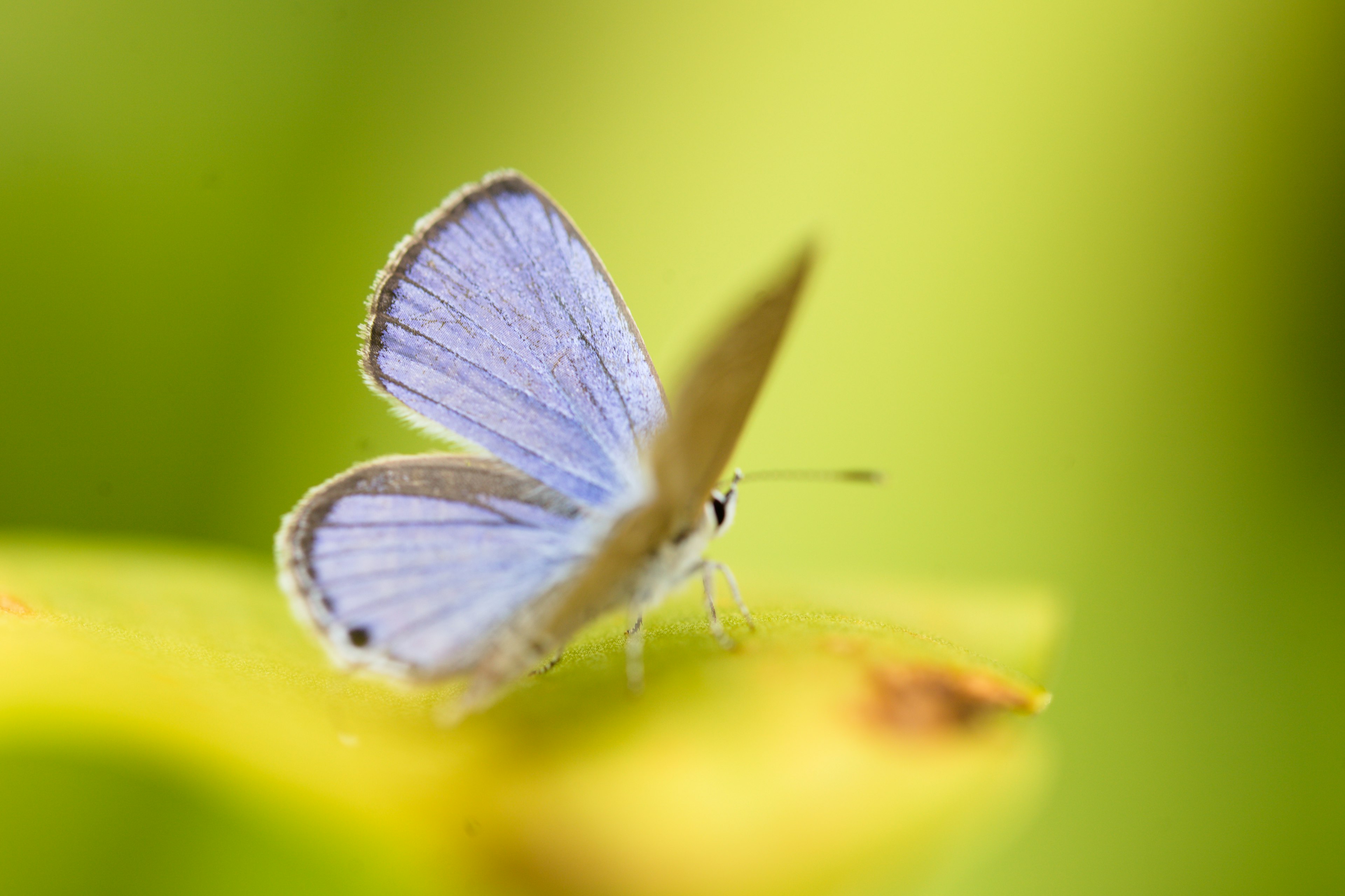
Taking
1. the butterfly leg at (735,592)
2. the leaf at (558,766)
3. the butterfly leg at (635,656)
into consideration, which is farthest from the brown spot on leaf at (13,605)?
the butterfly leg at (735,592)

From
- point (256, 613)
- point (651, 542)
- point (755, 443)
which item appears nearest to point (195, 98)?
point (256, 613)

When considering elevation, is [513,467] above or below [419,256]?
below

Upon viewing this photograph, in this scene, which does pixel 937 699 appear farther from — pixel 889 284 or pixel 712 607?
pixel 889 284

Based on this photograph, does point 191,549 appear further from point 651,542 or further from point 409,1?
point 409,1

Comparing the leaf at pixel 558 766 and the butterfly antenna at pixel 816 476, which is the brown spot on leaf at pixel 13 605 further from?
the butterfly antenna at pixel 816 476

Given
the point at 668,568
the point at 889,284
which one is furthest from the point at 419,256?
the point at 889,284

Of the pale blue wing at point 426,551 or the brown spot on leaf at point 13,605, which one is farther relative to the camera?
the pale blue wing at point 426,551
